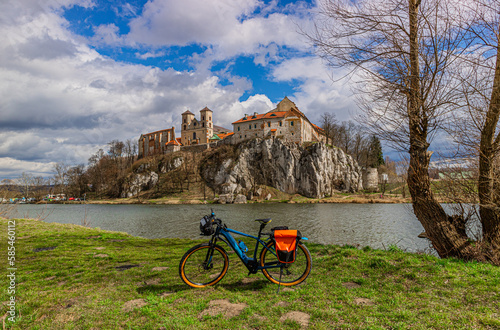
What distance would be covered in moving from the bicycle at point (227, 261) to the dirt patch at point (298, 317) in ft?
3.84

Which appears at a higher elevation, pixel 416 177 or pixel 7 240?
pixel 416 177

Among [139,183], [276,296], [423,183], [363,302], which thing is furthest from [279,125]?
[363,302]

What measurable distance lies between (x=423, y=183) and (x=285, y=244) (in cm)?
509

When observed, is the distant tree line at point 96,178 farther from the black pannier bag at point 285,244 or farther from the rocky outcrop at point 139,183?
the black pannier bag at point 285,244

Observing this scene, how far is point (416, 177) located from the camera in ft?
24.8

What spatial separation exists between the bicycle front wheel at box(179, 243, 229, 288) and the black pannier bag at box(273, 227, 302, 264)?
115cm

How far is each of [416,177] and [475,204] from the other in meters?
1.85

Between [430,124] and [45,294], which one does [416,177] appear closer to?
[430,124]

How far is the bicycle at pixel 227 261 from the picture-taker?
207 inches

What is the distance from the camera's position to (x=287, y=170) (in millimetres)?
68750

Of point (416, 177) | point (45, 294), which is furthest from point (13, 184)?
point (416, 177)

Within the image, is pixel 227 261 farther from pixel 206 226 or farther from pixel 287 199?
pixel 287 199

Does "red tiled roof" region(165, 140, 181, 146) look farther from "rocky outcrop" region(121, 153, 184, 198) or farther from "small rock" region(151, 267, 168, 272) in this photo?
"small rock" region(151, 267, 168, 272)

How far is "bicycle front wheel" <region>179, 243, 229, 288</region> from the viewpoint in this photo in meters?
5.29
